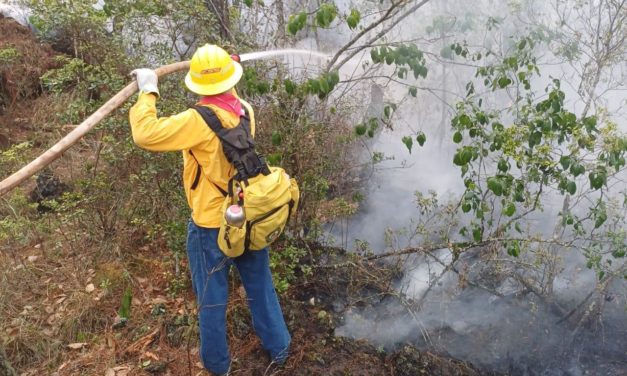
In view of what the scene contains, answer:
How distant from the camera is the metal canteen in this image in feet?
9.15

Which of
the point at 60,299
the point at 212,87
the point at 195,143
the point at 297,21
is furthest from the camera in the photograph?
the point at 60,299

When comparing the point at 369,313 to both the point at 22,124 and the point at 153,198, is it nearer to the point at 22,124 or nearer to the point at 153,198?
the point at 153,198

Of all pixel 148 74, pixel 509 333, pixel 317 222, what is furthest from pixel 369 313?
pixel 148 74

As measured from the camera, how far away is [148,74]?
112 inches

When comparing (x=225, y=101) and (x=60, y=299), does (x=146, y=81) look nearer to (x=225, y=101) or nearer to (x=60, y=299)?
(x=225, y=101)

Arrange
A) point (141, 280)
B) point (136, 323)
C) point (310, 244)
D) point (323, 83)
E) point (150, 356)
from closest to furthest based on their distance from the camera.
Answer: point (323, 83), point (150, 356), point (136, 323), point (141, 280), point (310, 244)

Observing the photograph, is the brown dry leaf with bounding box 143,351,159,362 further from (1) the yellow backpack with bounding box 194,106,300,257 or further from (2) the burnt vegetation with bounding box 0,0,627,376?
(1) the yellow backpack with bounding box 194,106,300,257

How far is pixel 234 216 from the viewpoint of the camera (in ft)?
9.14

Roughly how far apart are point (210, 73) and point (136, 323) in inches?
90.6

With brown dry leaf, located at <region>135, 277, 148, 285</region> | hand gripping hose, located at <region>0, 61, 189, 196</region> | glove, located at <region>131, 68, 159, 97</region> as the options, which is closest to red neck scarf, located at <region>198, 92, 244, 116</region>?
glove, located at <region>131, 68, 159, 97</region>

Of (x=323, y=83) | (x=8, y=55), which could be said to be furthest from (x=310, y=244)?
(x=8, y=55)

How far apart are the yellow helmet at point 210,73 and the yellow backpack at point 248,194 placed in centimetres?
16

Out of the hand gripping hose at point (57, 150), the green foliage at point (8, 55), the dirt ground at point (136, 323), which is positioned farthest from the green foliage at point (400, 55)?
the green foliage at point (8, 55)

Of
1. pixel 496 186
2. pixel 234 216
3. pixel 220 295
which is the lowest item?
pixel 220 295
